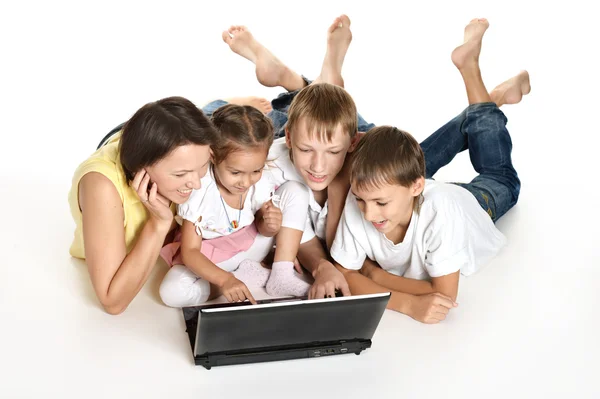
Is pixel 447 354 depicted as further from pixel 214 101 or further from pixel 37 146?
pixel 37 146

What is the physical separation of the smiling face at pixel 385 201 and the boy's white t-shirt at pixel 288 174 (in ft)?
1.16

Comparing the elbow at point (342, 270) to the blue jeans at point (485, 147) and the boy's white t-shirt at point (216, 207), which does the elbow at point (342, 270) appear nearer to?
the boy's white t-shirt at point (216, 207)

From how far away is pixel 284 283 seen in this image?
9.77 ft

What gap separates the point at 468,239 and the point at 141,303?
1200 millimetres

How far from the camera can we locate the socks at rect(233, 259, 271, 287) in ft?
10.00

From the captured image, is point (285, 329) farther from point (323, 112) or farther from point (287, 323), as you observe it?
point (323, 112)

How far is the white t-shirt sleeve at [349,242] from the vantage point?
2969 millimetres

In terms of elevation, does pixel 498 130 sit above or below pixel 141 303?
above

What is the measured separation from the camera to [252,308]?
7.82 ft

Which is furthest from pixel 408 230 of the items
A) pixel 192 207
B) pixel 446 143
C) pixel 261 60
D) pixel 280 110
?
pixel 261 60

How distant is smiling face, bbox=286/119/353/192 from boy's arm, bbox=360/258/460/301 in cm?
37

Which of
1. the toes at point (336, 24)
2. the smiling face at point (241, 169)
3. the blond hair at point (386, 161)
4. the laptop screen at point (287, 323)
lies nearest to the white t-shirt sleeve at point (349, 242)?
the blond hair at point (386, 161)

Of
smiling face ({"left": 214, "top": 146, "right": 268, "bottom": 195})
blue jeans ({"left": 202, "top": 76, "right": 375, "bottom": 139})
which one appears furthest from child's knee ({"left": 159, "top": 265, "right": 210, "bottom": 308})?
blue jeans ({"left": 202, "top": 76, "right": 375, "bottom": 139})

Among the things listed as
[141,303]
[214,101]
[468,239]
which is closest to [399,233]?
[468,239]
